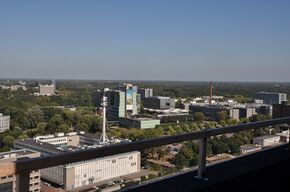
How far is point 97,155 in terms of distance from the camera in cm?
177

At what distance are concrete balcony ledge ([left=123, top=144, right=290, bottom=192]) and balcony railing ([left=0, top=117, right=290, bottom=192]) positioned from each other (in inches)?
4.7

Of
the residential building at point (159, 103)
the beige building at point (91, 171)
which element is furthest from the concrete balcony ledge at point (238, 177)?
the residential building at point (159, 103)

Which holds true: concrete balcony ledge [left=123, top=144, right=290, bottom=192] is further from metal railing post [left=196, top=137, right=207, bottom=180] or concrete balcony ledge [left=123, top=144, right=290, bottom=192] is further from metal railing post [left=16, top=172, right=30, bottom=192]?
metal railing post [left=16, top=172, right=30, bottom=192]

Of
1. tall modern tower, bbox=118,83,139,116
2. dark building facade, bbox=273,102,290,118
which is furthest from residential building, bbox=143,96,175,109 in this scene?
dark building facade, bbox=273,102,290,118

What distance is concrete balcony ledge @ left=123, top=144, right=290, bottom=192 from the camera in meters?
2.27

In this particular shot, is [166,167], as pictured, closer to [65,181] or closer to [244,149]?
[65,181]

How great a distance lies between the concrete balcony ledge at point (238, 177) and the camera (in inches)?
89.5

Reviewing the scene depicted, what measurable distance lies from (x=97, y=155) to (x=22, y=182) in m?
0.36

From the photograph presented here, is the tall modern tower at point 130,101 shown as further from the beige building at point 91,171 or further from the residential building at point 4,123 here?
the beige building at point 91,171

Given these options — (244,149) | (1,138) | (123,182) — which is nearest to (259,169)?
(244,149)

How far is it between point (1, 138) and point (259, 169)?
26436mm

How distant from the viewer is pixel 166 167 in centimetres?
246

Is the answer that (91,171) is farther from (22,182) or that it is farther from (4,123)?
(4,123)

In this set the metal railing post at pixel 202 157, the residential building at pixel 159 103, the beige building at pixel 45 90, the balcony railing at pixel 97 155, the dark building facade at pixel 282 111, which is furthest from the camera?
the beige building at pixel 45 90
